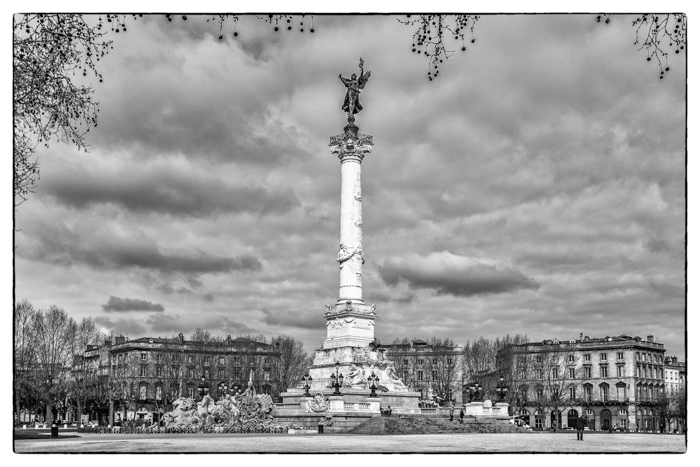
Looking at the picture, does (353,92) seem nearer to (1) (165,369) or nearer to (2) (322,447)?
(2) (322,447)

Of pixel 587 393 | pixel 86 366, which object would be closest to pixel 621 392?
pixel 587 393

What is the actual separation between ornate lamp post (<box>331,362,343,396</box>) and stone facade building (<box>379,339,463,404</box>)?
35.1 metres

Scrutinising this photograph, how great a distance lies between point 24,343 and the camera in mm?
60438

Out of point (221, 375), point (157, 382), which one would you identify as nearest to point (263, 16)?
point (221, 375)

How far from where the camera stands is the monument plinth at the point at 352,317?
54.4 metres

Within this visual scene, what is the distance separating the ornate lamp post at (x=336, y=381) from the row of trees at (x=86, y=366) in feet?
52.4

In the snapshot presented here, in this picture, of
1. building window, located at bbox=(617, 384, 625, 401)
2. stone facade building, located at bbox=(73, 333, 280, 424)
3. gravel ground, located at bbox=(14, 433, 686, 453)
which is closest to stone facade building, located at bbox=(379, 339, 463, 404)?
stone facade building, located at bbox=(73, 333, 280, 424)

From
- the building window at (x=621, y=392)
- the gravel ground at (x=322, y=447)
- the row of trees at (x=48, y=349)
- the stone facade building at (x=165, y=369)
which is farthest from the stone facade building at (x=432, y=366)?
the gravel ground at (x=322, y=447)

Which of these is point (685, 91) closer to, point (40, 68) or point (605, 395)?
point (40, 68)

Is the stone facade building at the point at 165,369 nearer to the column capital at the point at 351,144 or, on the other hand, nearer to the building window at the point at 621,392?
the column capital at the point at 351,144

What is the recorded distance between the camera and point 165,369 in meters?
95.6

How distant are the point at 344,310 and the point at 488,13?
35.2m

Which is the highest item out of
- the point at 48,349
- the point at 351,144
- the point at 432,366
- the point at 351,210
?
the point at 351,144

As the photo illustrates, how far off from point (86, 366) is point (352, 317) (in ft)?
142
